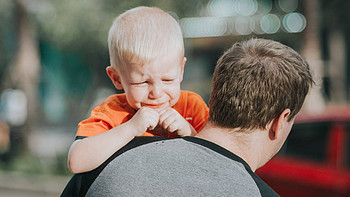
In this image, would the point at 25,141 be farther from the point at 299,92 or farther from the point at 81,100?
the point at 299,92

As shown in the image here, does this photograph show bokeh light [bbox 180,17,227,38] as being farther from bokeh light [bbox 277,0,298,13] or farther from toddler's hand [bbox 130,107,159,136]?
toddler's hand [bbox 130,107,159,136]

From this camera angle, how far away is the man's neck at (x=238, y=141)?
66.4 inches

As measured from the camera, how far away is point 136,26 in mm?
1815

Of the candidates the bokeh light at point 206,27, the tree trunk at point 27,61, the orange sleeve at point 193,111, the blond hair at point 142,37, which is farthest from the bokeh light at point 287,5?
the blond hair at point 142,37

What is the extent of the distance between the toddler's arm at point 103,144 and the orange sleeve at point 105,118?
0.08 meters

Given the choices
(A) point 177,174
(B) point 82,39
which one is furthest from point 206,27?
(A) point 177,174

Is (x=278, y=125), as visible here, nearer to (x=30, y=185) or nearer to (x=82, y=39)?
(x=30, y=185)

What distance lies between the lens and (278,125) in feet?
5.84

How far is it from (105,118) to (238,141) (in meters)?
0.56

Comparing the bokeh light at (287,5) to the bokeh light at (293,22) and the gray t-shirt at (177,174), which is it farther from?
the gray t-shirt at (177,174)

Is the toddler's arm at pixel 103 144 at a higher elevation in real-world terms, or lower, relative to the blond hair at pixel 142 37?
lower

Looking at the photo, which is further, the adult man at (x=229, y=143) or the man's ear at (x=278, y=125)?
the man's ear at (x=278, y=125)

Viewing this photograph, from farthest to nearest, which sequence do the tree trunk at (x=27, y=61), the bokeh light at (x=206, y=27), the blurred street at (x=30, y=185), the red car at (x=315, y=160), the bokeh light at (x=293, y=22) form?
the bokeh light at (x=206, y=27) < the bokeh light at (x=293, y=22) < the tree trunk at (x=27, y=61) < the blurred street at (x=30, y=185) < the red car at (x=315, y=160)

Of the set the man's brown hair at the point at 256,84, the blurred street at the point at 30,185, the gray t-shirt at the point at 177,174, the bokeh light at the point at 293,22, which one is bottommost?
the blurred street at the point at 30,185
